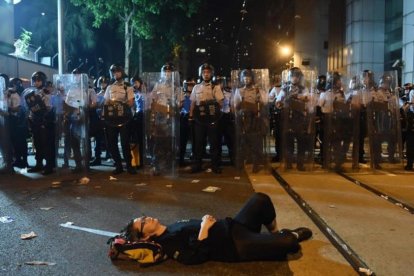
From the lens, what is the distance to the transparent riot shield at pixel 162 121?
10047 millimetres

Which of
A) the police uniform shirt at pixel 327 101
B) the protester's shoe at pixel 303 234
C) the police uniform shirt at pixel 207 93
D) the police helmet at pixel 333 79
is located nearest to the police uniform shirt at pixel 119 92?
the police uniform shirt at pixel 207 93

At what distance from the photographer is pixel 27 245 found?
541cm

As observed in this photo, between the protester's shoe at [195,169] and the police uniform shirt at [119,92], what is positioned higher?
the police uniform shirt at [119,92]

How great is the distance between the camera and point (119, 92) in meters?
10.2

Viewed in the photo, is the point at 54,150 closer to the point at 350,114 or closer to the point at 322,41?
the point at 350,114

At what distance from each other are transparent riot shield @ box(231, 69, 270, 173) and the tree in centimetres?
1477

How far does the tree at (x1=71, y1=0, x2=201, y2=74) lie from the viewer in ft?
78.4

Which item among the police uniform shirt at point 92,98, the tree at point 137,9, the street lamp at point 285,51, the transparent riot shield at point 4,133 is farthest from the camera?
the street lamp at point 285,51

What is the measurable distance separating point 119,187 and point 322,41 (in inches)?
1446

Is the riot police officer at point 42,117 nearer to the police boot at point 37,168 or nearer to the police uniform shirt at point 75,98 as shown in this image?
the police boot at point 37,168

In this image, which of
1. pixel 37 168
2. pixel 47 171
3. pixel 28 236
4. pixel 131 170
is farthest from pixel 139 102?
pixel 28 236

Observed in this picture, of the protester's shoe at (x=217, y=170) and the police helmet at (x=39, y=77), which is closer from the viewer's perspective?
the protester's shoe at (x=217, y=170)

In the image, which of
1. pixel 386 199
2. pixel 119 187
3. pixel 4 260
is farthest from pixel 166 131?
pixel 4 260

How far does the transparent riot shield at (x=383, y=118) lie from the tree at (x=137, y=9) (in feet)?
50.6
